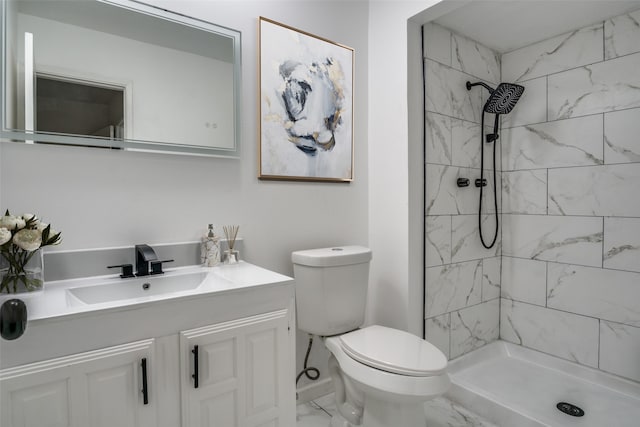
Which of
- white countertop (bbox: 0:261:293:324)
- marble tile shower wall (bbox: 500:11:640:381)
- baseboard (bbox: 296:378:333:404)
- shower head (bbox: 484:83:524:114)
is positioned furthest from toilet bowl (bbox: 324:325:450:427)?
shower head (bbox: 484:83:524:114)

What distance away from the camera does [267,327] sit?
1.27m

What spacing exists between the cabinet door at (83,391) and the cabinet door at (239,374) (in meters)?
0.12

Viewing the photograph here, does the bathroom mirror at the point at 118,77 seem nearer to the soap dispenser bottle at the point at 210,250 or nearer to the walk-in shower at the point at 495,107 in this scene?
the soap dispenser bottle at the point at 210,250

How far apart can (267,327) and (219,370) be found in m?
0.20

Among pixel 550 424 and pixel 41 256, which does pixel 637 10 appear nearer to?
pixel 550 424

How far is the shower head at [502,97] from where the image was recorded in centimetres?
225

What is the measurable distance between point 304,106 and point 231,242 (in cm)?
83

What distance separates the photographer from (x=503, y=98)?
2281 millimetres

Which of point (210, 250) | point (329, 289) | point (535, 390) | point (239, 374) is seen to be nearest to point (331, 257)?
point (329, 289)

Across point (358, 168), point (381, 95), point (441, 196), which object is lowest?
point (441, 196)

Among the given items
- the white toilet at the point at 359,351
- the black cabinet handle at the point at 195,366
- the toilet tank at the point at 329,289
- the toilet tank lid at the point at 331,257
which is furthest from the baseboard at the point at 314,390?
the black cabinet handle at the point at 195,366

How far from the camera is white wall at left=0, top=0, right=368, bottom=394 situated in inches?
52.8

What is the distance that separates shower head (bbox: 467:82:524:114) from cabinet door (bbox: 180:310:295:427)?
1.91m

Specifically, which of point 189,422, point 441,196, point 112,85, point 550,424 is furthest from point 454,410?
A: point 112,85
